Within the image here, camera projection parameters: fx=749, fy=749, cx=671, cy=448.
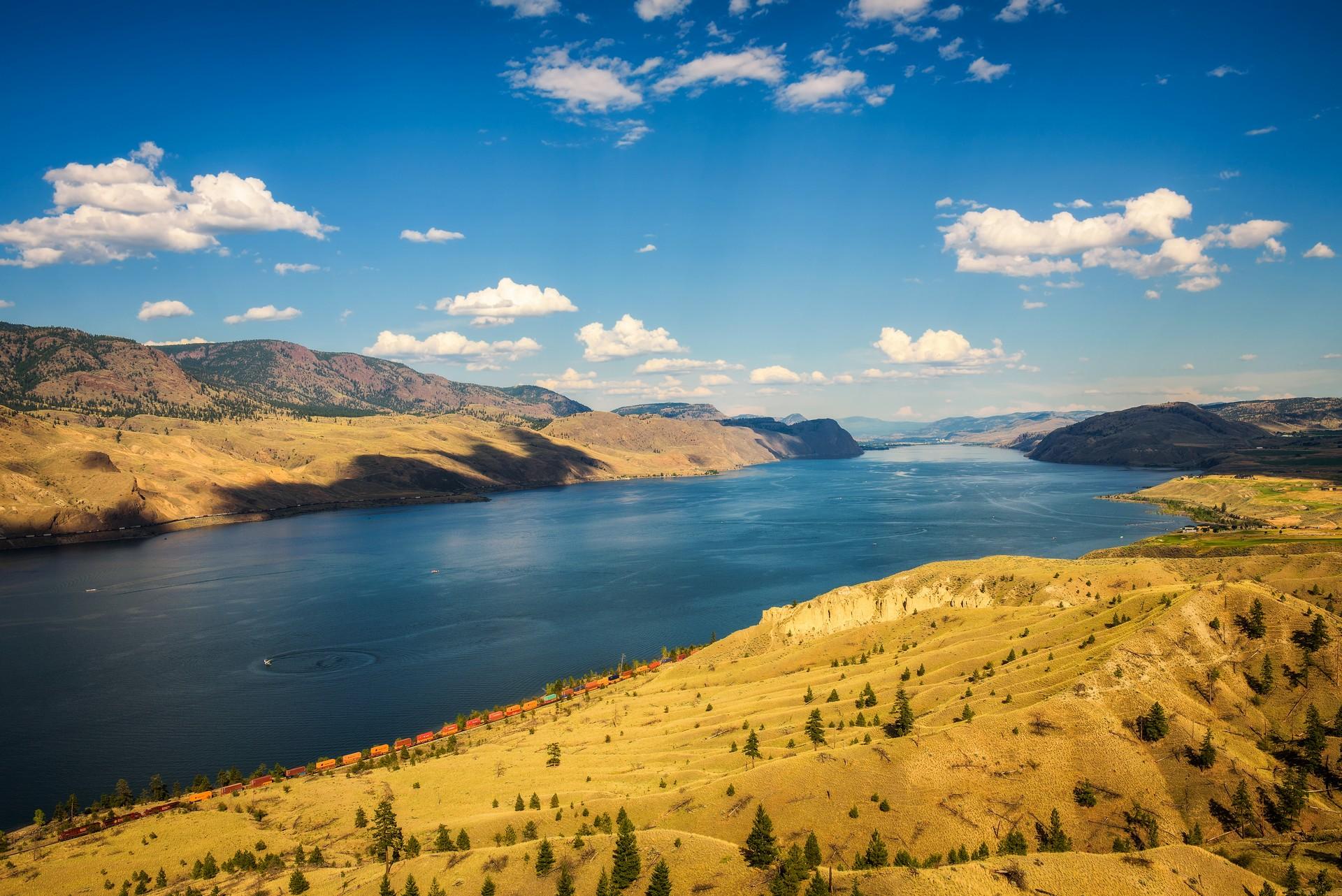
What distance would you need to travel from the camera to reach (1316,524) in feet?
541

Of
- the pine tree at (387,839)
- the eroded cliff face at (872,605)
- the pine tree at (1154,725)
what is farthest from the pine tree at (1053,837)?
the eroded cliff face at (872,605)

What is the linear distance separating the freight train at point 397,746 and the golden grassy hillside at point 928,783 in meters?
4.65

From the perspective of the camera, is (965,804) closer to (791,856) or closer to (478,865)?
(791,856)

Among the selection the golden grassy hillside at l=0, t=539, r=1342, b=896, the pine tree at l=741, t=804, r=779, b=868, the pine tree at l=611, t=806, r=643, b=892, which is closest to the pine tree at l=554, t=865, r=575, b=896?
the golden grassy hillside at l=0, t=539, r=1342, b=896

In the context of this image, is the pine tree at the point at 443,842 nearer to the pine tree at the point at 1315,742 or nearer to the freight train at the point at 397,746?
the freight train at the point at 397,746

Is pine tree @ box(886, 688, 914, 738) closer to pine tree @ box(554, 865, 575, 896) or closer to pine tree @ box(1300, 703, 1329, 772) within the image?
pine tree @ box(1300, 703, 1329, 772)

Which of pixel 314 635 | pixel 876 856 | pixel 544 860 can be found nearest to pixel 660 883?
pixel 544 860

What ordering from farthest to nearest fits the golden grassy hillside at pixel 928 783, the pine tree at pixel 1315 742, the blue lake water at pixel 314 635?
1. the blue lake water at pixel 314 635
2. the pine tree at pixel 1315 742
3. the golden grassy hillside at pixel 928 783

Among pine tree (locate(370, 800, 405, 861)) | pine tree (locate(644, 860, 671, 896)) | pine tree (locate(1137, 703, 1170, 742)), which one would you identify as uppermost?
pine tree (locate(1137, 703, 1170, 742))

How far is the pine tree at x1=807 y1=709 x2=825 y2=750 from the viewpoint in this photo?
51156 mm

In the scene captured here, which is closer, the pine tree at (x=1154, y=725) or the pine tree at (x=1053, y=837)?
the pine tree at (x=1053, y=837)

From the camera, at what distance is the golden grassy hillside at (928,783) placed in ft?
118

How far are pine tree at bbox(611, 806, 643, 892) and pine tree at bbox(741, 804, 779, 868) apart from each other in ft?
17.2

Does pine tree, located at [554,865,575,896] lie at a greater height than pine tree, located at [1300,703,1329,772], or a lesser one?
lesser
